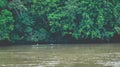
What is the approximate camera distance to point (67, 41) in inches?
1321

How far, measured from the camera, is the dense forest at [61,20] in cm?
3250

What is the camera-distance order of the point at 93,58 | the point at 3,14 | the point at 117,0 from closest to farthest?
the point at 93,58, the point at 3,14, the point at 117,0

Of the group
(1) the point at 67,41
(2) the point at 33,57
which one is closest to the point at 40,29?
(1) the point at 67,41

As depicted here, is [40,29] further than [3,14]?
Yes

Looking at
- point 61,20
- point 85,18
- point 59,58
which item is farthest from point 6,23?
point 59,58

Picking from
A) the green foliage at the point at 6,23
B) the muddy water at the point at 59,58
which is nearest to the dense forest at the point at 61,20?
the green foliage at the point at 6,23

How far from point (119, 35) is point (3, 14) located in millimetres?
10461

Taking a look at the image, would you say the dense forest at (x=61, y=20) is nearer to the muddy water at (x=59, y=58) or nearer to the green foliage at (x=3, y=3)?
the green foliage at (x=3, y=3)

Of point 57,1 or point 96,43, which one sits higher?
point 57,1

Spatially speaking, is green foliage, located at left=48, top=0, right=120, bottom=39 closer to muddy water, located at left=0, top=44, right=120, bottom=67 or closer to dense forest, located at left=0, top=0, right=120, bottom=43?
dense forest, located at left=0, top=0, right=120, bottom=43

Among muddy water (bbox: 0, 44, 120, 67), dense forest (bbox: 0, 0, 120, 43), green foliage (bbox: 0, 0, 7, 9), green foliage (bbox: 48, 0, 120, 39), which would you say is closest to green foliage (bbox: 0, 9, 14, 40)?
dense forest (bbox: 0, 0, 120, 43)

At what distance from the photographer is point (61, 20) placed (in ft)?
110

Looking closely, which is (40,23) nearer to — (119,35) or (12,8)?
(12,8)

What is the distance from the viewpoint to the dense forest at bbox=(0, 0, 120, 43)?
32.5 m
